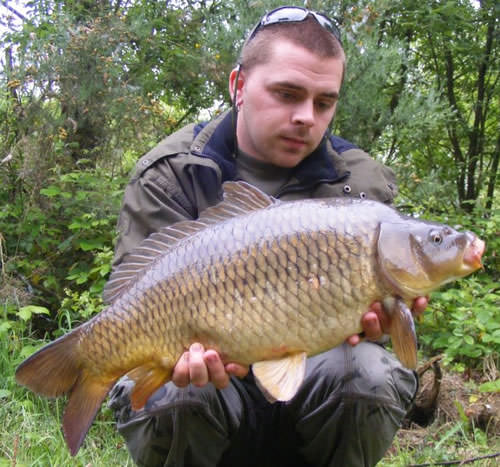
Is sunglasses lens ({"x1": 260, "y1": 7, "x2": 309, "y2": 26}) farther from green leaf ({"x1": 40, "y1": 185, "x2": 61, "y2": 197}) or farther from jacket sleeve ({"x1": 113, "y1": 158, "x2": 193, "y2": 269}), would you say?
green leaf ({"x1": 40, "y1": 185, "x2": 61, "y2": 197})

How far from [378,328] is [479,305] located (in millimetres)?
1404

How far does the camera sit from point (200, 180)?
1698 millimetres

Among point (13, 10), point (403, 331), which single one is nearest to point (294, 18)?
point (403, 331)

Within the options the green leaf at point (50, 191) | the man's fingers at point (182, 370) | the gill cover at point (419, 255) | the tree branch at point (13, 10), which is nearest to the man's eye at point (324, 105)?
the gill cover at point (419, 255)

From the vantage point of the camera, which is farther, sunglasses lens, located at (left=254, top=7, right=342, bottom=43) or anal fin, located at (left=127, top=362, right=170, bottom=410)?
sunglasses lens, located at (left=254, top=7, right=342, bottom=43)

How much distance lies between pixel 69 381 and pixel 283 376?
46 cm

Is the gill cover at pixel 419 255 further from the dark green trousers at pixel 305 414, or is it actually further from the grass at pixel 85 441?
the grass at pixel 85 441

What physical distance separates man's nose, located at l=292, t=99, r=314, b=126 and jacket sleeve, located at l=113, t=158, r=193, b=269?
36 centimetres

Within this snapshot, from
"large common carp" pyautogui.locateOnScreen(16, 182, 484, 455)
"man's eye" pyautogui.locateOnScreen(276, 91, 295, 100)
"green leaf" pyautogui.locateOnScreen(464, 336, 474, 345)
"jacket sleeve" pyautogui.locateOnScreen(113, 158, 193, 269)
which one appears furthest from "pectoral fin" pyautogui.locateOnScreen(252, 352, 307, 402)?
"green leaf" pyautogui.locateOnScreen(464, 336, 474, 345)

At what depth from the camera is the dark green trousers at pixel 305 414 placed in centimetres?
145

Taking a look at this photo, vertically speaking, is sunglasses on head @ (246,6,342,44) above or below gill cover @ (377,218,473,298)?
above

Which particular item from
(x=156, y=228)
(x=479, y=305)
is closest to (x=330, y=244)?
(x=156, y=228)

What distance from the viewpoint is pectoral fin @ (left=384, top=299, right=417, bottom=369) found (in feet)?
3.97

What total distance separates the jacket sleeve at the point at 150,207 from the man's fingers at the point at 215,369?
1.48 feet
